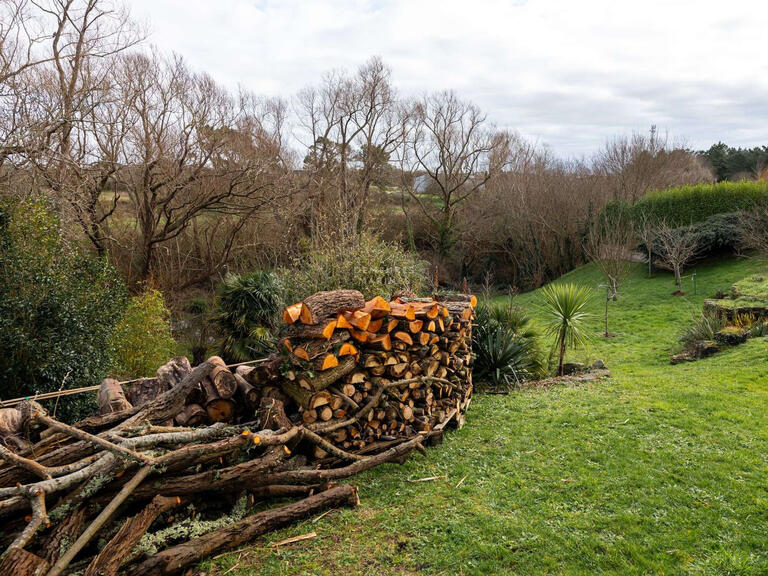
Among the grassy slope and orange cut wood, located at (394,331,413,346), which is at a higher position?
orange cut wood, located at (394,331,413,346)

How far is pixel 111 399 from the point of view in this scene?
410cm

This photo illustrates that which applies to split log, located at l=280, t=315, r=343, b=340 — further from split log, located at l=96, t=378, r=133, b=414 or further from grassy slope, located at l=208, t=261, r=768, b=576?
split log, located at l=96, t=378, r=133, b=414

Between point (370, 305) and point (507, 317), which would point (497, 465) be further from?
point (507, 317)

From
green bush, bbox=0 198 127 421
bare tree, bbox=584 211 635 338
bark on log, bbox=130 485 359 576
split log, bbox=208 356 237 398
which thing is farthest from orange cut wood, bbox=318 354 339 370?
bare tree, bbox=584 211 635 338

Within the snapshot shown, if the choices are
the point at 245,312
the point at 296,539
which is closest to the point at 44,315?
the point at 245,312

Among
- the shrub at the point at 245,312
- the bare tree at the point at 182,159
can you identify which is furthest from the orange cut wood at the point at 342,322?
the bare tree at the point at 182,159

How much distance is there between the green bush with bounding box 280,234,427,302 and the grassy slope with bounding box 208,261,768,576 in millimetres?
2900

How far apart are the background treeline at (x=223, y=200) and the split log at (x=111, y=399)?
99 centimetres

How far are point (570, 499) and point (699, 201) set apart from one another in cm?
2383

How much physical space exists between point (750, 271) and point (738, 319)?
8.93m

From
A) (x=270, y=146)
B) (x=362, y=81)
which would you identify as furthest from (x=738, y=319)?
(x=362, y=81)

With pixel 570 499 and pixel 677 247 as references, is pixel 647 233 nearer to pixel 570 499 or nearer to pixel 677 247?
pixel 677 247

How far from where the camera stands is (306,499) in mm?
3492

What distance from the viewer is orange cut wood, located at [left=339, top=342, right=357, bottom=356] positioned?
4105 millimetres
